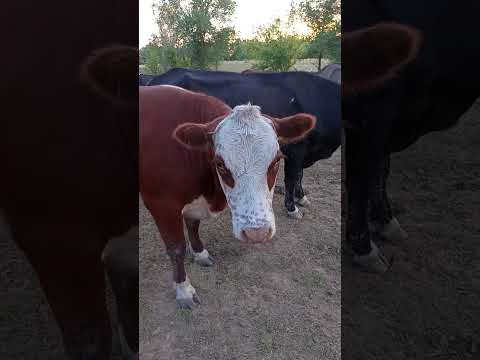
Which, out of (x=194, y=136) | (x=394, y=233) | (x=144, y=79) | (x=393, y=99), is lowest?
(x=394, y=233)

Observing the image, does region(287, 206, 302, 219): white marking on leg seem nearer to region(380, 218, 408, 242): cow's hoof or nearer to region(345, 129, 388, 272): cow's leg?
region(345, 129, 388, 272): cow's leg

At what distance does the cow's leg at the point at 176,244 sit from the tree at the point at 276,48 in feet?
3.02

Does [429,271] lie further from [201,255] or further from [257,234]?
[201,255]

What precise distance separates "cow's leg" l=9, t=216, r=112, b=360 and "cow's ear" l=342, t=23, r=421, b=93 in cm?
144

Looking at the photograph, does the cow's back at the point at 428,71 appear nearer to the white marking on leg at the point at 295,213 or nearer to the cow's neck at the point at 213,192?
the white marking on leg at the point at 295,213

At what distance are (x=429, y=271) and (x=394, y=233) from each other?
262mm

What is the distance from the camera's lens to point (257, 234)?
1582 millimetres

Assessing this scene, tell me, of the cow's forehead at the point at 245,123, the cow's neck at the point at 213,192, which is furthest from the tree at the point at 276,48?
the cow's neck at the point at 213,192

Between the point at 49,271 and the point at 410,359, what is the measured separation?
1.79 m

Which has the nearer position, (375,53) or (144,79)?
(375,53)

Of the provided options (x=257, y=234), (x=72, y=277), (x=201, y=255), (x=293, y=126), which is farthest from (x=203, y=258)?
(x=293, y=126)

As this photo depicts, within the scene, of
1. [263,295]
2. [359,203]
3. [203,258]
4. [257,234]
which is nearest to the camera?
[257,234]

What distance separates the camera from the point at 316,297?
1799mm

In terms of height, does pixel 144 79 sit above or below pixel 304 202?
above
